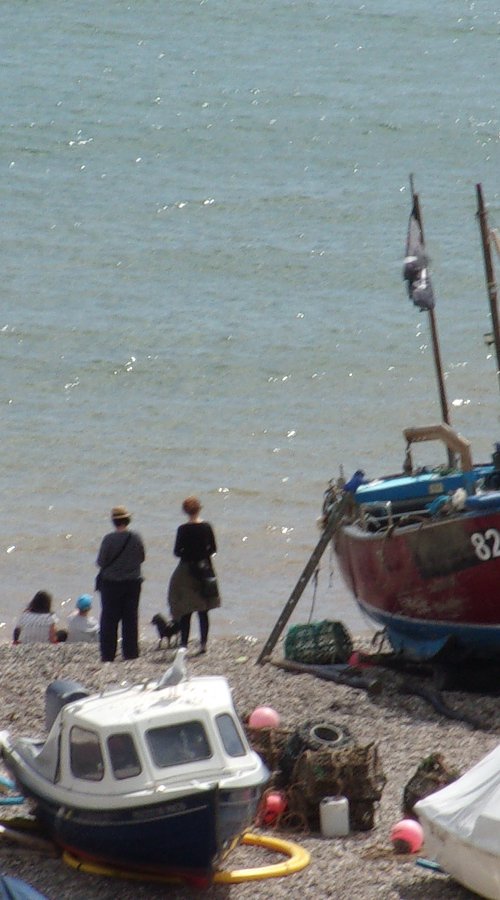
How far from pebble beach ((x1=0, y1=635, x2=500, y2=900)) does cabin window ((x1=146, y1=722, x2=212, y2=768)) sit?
796mm

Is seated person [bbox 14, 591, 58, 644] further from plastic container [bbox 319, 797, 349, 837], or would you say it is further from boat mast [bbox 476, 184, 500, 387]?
plastic container [bbox 319, 797, 349, 837]

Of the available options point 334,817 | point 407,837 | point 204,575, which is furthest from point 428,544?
point 407,837

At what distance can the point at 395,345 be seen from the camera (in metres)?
31.4

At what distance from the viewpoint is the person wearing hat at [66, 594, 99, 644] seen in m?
15.6

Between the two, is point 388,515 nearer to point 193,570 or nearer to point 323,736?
point 193,570

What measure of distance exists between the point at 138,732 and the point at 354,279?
86.5 feet

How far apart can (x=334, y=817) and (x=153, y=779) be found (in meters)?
1.64

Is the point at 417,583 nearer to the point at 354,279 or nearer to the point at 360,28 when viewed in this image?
the point at 354,279

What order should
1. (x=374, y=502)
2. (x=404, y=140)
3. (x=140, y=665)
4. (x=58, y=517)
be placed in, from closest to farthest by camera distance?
(x=140, y=665) < (x=374, y=502) < (x=58, y=517) < (x=404, y=140)

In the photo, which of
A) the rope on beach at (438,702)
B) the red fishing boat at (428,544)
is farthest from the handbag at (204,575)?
the rope on beach at (438,702)

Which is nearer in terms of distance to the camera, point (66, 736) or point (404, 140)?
point (66, 736)

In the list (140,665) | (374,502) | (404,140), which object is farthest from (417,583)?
(404,140)

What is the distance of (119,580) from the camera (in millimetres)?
14242

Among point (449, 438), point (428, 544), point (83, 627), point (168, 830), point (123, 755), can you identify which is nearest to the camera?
point (168, 830)
